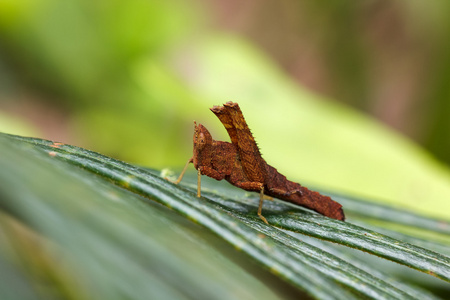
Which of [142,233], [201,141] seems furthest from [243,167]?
[142,233]

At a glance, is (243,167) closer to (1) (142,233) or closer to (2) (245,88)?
(1) (142,233)

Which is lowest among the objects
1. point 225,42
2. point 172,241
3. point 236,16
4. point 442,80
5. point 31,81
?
point 172,241

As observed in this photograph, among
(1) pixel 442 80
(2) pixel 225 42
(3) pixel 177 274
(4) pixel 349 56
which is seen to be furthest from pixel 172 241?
(4) pixel 349 56

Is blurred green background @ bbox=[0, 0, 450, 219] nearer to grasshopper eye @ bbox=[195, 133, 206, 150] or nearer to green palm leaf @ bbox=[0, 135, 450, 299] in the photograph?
grasshopper eye @ bbox=[195, 133, 206, 150]

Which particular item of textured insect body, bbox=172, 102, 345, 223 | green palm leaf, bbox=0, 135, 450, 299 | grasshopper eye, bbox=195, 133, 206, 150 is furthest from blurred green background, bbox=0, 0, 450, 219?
green palm leaf, bbox=0, 135, 450, 299

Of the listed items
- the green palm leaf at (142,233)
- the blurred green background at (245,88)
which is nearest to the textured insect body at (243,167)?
the green palm leaf at (142,233)

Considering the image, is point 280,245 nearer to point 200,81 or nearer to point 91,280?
point 91,280

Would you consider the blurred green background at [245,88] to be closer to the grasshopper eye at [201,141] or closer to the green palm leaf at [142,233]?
the grasshopper eye at [201,141]
